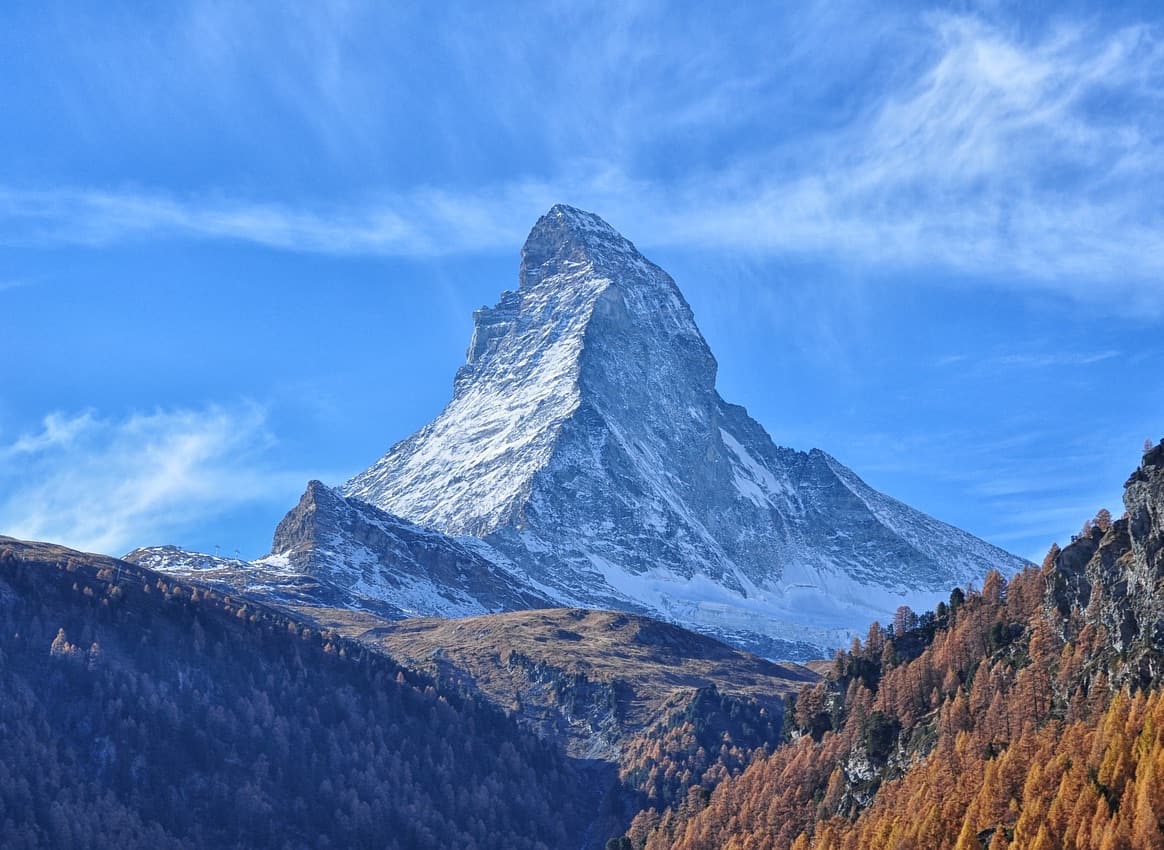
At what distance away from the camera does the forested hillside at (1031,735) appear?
136500mm

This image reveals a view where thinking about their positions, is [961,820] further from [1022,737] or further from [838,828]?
[838,828]

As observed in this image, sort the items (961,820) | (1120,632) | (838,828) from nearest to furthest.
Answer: (961,820), (1120,632), (838,828)

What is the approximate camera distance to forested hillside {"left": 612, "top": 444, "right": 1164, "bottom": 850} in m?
136

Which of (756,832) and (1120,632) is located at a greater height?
(1120,632)

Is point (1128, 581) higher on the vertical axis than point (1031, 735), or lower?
higher

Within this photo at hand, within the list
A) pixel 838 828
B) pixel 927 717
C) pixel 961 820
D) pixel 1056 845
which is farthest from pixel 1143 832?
pixel 927 717

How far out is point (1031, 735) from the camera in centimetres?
15775

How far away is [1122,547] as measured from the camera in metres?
174

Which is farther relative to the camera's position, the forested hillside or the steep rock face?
the steep rock face

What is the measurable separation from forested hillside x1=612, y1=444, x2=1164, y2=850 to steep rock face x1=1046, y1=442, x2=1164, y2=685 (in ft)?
0.57

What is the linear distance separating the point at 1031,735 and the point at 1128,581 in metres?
Result: 20.8

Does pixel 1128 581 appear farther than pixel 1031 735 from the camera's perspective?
Yes

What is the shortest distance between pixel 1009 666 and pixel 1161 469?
2808 centimetres

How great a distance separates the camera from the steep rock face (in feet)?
511
